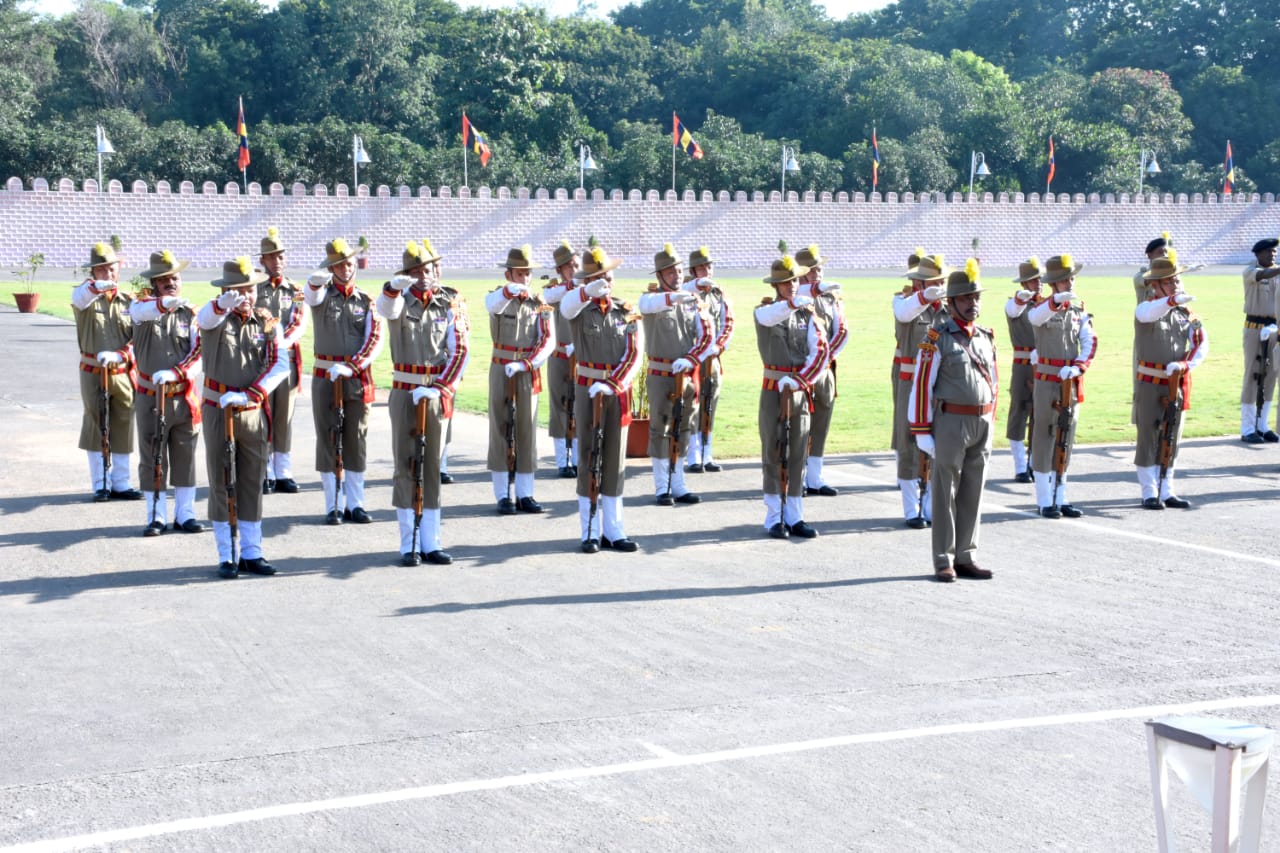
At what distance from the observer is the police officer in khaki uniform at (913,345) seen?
38.3 ft

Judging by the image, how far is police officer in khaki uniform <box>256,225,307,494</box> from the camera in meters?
12.3

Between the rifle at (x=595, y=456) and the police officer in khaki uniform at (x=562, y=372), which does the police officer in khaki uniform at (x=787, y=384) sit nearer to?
the rifle at (x=595, y=456)

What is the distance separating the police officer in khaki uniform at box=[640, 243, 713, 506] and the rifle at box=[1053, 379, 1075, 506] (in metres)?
2.86

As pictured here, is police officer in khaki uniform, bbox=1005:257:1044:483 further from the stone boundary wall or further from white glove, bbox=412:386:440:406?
the stone boundary wall

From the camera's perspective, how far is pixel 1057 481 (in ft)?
39.7

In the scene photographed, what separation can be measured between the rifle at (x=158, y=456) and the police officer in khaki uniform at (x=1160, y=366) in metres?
7.59

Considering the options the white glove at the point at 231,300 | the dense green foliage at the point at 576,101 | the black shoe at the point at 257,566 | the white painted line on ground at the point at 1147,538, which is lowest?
the white painted line on ground at the point at 1147,538

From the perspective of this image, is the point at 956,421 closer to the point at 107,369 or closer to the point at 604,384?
the point at 604,384

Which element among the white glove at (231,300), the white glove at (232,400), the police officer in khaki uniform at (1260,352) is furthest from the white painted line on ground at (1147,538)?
the white glove at (231,300)

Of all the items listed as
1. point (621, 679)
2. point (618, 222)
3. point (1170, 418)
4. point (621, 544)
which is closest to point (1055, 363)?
point (1170, 418)

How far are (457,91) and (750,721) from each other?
212 ft

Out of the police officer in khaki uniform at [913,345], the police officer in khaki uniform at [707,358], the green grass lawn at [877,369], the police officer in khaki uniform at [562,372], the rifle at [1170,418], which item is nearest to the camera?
the police officer in khaki uniform at [913,345]

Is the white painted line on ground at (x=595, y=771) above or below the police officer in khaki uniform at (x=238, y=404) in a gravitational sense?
below

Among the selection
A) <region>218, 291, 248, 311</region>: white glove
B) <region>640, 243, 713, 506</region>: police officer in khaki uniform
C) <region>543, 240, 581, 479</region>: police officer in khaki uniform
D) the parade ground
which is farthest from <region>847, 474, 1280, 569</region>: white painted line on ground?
<region>218, 291, 248, 311</region>: white glove
